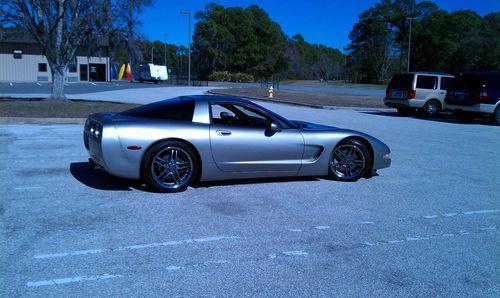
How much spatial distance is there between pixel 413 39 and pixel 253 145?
280 ft

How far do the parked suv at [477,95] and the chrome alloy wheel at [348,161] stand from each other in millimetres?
12294

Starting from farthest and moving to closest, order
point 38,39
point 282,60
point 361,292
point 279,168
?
point 282,60 → point 38,39 → point 279,168 → point 361,292

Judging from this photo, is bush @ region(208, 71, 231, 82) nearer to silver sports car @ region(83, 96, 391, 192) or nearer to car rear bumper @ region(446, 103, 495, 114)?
car rear bumper @ region(446, 103, 495, 114)

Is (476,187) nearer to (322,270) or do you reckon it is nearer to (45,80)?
(322,270)

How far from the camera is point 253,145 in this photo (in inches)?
255

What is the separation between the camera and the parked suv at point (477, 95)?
17312 mm

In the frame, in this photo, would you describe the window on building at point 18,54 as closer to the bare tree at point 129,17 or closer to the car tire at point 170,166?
the bare tree at point 129,17

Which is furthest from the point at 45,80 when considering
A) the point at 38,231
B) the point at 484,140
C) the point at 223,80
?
the point at 38,231

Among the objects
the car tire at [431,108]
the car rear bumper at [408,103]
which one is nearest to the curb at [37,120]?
the car rear bumper at [408,103]

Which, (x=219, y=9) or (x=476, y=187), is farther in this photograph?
(x=219, y=9)

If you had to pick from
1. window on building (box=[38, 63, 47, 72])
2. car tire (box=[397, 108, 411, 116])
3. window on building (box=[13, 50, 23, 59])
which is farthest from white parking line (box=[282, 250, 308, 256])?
window on building (box=[13, 50, 23, 59])

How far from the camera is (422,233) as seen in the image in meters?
4.92

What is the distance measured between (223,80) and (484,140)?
7238 centimetres

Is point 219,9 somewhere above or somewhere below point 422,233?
above
